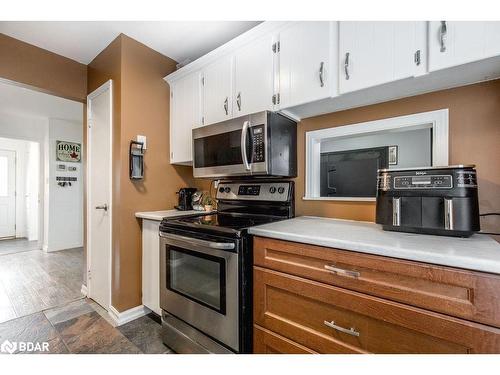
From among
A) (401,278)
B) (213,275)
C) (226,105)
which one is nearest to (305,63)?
(226,105)

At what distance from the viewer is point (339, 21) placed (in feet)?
→ 4.16

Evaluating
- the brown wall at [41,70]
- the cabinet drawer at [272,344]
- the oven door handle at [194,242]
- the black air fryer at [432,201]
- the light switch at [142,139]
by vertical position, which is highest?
the brown wall at [41,70]

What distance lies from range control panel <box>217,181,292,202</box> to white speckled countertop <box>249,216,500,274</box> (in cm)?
50

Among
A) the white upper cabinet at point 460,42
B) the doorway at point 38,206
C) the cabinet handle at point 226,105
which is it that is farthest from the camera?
the doorway at point 38,206

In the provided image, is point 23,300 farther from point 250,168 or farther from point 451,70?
point 451,70

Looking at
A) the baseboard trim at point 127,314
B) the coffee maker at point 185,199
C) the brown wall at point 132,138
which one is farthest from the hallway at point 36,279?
the coffee maker at point 185,199

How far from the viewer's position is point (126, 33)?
1952 mm

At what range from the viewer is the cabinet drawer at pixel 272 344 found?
109 cm

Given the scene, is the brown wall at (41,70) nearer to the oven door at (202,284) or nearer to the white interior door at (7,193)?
the oven door at (202,284)

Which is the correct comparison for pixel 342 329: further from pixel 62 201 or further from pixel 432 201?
pixel 62 201

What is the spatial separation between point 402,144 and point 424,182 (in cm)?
66

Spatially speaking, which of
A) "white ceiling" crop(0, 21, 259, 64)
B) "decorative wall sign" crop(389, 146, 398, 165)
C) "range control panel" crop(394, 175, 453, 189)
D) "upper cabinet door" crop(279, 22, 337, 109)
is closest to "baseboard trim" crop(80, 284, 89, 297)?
"white ceiling" crop(0, 21, 259, 64)

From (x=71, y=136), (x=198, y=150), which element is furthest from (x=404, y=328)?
(x=71, y=136)

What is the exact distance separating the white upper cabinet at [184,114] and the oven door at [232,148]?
0.73 feet
